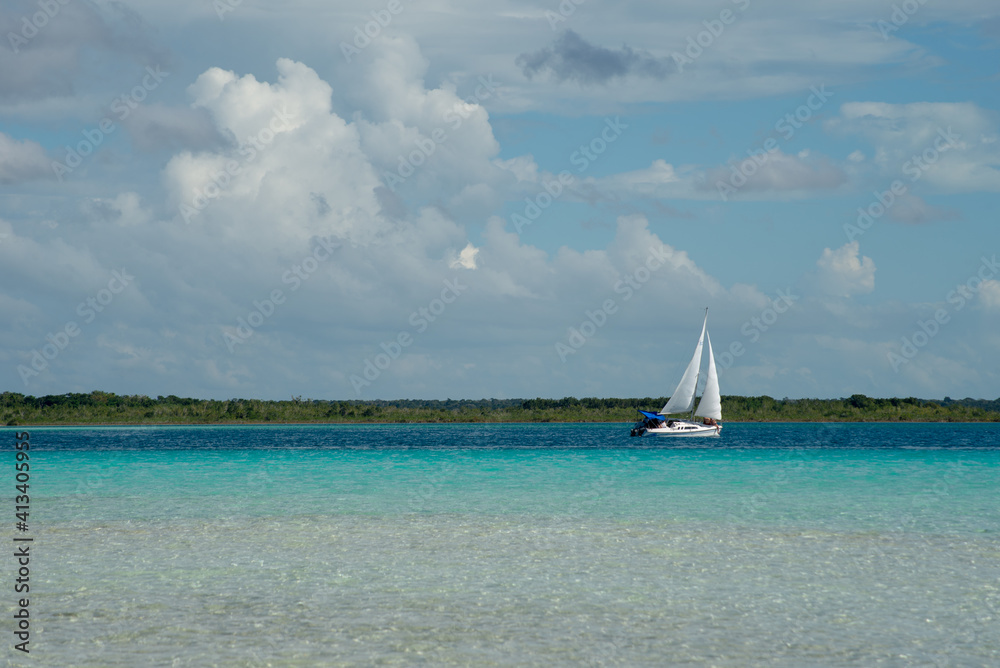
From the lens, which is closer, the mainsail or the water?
the water

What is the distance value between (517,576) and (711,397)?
8538cm

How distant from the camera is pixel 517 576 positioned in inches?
739

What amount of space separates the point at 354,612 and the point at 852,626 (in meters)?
8.14

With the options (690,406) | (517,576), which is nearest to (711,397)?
(690,406)

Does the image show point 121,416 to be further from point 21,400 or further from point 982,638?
point 982,638

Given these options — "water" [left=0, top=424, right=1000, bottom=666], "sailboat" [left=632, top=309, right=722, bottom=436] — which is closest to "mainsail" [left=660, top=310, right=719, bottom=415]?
"sailboat" [left=632, top=309, right=722, bottom=436]

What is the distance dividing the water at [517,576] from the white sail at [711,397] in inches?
2453

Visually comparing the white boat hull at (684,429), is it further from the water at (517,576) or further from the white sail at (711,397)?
the water at (517,576)

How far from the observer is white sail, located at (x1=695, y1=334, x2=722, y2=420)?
328ft

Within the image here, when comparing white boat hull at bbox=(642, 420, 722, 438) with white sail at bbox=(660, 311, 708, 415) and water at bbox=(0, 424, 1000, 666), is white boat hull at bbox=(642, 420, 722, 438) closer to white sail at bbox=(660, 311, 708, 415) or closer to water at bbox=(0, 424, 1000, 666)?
white sail at bbox=(660, 311, 708, 415)

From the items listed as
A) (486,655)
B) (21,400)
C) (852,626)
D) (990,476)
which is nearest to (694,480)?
(990,476)

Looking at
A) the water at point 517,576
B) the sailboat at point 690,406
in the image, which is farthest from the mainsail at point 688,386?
the water at point 517,576

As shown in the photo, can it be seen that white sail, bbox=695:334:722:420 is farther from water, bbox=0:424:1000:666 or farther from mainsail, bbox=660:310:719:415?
water, bbox=0:424:1000:666

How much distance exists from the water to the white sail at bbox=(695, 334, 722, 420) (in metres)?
62.3
